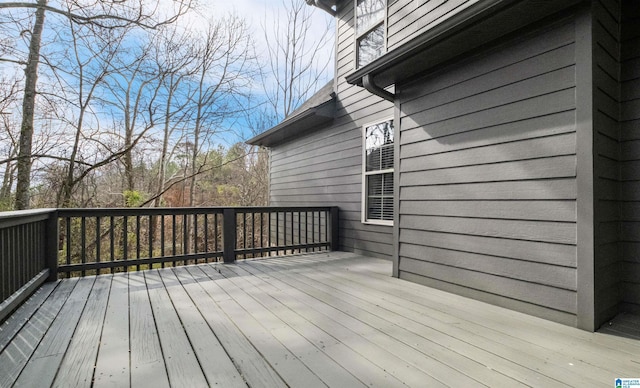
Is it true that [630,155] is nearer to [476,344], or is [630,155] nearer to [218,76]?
[476,344]

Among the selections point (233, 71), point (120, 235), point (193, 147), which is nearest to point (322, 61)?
point (233, 71)

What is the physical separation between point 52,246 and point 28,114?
399cm

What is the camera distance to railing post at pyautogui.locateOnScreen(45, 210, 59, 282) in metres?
3.18

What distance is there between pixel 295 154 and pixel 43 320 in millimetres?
5066

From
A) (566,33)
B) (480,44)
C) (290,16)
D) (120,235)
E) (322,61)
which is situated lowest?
(120,235)

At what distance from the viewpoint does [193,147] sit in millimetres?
9586

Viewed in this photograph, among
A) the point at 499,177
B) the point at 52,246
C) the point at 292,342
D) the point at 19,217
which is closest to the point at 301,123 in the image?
the point at 499,177

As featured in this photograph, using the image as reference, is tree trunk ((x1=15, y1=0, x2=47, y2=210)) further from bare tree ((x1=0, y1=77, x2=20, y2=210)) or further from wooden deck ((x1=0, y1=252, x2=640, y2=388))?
wooden deck ((x1=0, y1=252, x2=640, y2=388))

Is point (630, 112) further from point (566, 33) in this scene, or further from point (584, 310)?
point (584, 310)

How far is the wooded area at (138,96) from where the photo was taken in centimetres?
556

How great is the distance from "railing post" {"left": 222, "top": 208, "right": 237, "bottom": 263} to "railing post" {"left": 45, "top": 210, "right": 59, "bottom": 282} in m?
1.81

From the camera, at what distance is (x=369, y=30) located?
14.6ft

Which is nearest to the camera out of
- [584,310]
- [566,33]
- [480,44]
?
[584,310]

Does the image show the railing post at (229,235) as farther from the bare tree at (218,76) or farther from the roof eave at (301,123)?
the bare tree at (218,76)
